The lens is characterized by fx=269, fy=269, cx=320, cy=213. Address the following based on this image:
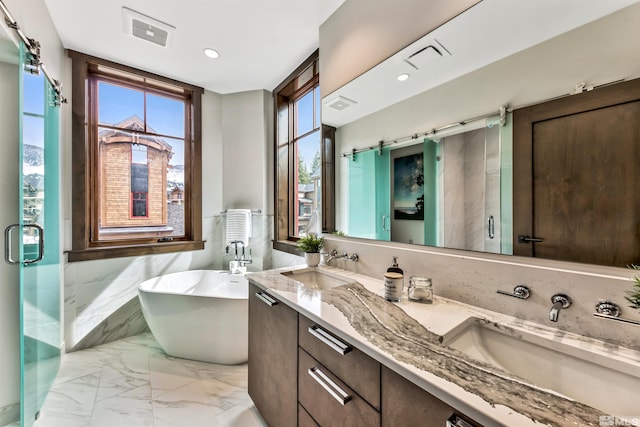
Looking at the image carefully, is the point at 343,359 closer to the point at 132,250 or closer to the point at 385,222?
the point at 385,222

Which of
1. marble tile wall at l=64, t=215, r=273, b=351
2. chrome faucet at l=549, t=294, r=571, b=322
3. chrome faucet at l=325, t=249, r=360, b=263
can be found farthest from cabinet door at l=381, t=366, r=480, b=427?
marble tile wall at l=64, t=215, r=273, b=351

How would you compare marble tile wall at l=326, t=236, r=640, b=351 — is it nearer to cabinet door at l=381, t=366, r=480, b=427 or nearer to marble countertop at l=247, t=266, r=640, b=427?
marble countertop at l=247, t=266, r=640, b=427

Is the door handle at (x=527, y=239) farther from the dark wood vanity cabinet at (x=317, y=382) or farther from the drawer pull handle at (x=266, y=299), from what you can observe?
the drawer pull handle at (x=266, y=299)

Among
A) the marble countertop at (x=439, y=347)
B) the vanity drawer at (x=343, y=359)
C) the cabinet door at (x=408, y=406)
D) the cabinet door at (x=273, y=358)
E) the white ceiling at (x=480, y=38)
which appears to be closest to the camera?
the marble countertop at (x=439, y=347)

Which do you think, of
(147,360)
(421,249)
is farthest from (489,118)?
(147,360)

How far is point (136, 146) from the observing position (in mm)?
2760

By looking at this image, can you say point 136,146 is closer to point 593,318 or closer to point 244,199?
A: point 244,199

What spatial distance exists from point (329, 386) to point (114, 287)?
2541mm

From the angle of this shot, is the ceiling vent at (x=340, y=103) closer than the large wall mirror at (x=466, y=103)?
No

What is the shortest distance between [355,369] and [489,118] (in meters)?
1.12

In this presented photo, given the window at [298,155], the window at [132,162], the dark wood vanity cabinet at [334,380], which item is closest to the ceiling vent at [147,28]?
the window at [132,162]

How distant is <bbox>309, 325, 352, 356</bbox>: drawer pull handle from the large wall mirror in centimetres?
72

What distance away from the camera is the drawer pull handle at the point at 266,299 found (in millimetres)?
1348

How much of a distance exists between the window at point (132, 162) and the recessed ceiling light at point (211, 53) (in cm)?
69
